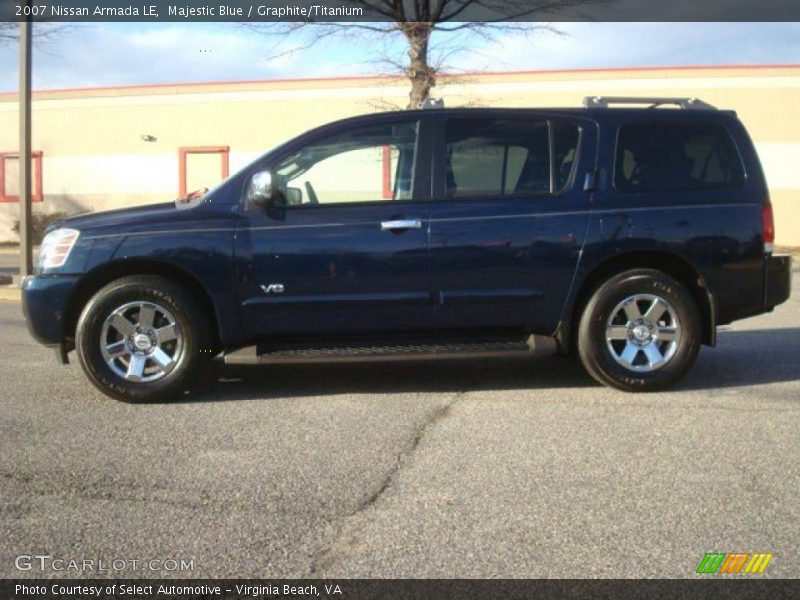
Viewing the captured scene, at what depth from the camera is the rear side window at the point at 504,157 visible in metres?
5.77

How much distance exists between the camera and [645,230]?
5.71 meters

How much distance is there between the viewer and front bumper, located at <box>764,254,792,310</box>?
5902mm

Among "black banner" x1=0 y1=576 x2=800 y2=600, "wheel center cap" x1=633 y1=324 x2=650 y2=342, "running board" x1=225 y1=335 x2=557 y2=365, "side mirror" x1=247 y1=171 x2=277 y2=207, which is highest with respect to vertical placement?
"side mirror" x1=247 y1=171 x2=277 y2=207

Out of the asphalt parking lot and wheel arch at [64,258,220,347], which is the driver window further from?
the asphalt parking lot

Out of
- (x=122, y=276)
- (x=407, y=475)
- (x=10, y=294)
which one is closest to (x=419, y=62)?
(x=10, y=294)

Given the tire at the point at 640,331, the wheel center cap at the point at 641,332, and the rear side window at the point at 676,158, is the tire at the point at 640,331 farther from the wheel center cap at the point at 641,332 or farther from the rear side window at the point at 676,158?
the rear side window at the point at 676,158

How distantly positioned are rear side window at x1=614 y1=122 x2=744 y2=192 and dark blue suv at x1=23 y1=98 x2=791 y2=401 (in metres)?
0.01

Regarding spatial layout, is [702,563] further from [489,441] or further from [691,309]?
[691,309]

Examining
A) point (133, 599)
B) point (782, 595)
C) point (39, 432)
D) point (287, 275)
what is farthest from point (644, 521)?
point (39, 432)

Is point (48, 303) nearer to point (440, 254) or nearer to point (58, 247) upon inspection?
point (58, 247)

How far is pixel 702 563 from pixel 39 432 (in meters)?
3.75

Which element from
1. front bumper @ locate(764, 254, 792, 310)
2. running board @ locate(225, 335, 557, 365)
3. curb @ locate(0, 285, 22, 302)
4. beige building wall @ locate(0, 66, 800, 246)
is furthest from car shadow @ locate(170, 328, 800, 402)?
beige building wall @ locate(0, 66, 800, 246)

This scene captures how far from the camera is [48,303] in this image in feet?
18.1

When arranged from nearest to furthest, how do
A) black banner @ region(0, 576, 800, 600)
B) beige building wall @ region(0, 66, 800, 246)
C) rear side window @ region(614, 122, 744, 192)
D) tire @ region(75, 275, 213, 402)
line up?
black banner @ region(0, 576, 800, 600), tire @ region(75, 275, 213, 402), rear side window @ region(614, 122, 744, 192), beige building wall @ region(0, 66, 800, 246)
